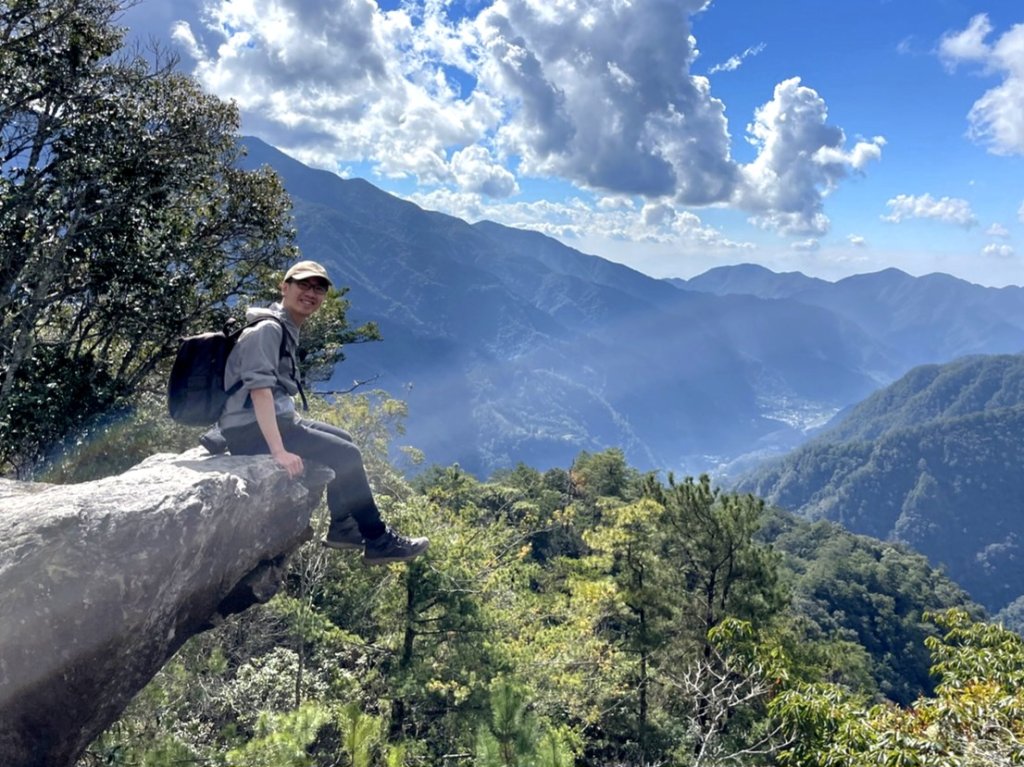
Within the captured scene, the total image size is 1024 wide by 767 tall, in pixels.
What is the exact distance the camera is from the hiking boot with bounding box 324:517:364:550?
6191mm

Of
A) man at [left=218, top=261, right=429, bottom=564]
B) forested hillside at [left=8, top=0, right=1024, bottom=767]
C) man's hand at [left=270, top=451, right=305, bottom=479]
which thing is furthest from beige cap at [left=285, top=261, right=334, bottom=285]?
forested hillside at [left=8, top=0, right=1024, bottom=767]

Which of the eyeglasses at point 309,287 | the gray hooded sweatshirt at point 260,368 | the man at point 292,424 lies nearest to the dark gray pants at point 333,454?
the man at point 292,424

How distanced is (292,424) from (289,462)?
0.52 metres

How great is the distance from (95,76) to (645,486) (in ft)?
60.0

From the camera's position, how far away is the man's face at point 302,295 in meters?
5.18

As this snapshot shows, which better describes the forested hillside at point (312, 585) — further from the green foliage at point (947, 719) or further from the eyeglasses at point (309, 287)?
the eyeglasses at point (309, 287)

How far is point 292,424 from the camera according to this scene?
5457 mm

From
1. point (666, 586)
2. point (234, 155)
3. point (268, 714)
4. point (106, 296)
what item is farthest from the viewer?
point (666, 586)

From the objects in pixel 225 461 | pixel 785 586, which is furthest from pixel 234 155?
pixel 785 586

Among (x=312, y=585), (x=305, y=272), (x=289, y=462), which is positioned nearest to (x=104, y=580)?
(x=289, y=462)

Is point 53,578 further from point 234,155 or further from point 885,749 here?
point 234,155

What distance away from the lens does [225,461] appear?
5.30 meters

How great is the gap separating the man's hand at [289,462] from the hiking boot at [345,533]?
1.17 meters

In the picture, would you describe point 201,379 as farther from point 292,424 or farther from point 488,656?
point 488,656
